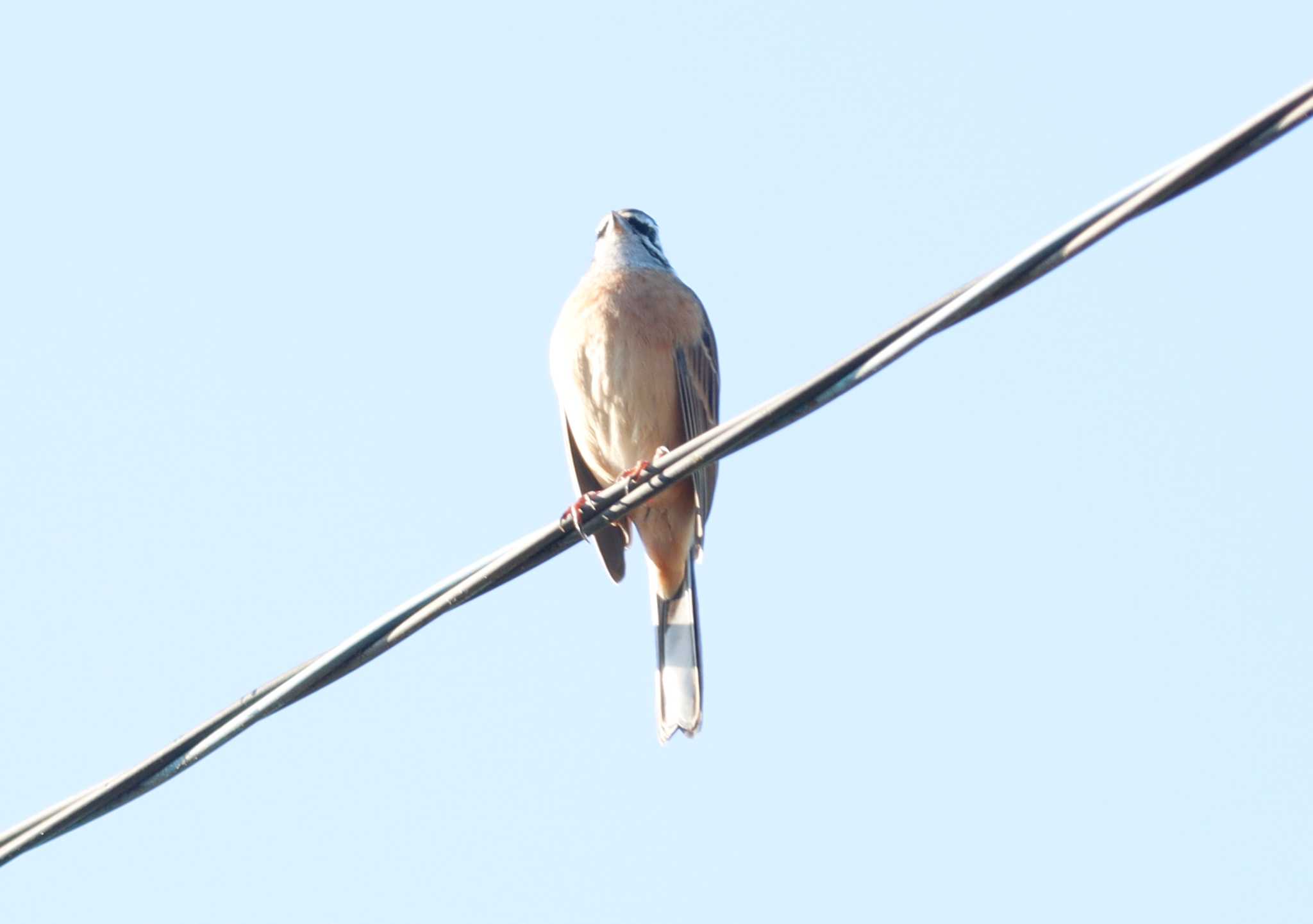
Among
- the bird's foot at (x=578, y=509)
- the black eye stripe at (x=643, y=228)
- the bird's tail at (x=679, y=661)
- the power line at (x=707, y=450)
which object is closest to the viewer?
the power line at (x=707, y=450)

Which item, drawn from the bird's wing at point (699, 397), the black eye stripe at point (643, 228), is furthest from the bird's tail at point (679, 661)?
the black eye stripe at point (643, 228)

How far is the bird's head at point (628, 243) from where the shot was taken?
7.38m

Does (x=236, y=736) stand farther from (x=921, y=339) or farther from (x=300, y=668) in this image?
(x=921, y=339)

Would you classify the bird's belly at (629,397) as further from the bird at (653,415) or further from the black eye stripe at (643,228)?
the black eye stripe at (643,228)

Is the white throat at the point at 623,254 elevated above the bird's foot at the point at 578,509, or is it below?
above

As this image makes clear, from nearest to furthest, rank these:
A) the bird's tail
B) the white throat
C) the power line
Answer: the power line < the bird's tail < the white throat

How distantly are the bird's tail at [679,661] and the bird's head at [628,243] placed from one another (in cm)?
127

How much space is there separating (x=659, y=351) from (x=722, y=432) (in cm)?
295

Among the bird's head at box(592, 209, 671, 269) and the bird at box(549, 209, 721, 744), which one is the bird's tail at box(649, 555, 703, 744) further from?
the bird's head at box(592, 209, 671, 269)

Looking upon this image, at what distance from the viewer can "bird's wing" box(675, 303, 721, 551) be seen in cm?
679

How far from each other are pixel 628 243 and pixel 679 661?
1863mm

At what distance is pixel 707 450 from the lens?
3.94m

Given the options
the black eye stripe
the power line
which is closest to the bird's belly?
the black eye stripe

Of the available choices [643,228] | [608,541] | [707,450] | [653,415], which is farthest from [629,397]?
[707,450]
